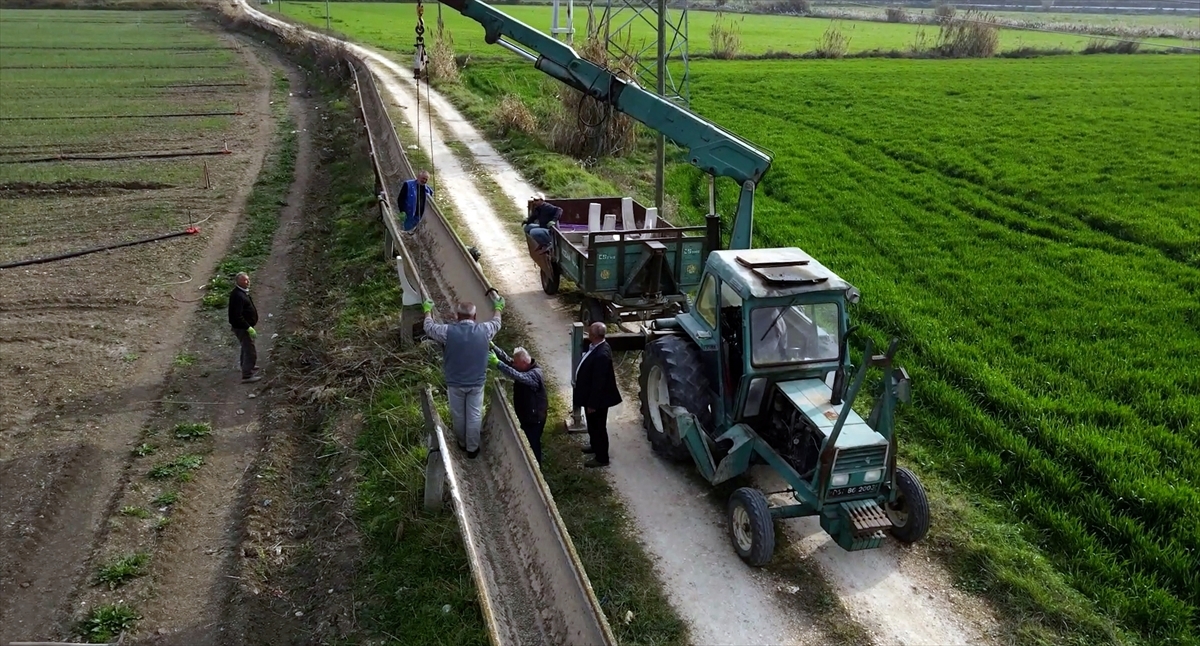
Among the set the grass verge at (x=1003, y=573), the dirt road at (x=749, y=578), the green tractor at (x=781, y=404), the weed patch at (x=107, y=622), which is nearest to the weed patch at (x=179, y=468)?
the weed patch at (x=107, y=622)

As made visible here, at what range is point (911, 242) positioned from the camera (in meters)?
17.4

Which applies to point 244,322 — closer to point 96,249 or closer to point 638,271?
point 638,271

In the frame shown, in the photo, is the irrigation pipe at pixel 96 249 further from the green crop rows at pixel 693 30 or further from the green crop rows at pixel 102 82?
the green crop rows at pixel 693 30

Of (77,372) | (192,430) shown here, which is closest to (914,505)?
(192,430)

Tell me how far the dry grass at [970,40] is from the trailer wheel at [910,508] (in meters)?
49.9

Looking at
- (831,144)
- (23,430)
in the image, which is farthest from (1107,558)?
(831,144)

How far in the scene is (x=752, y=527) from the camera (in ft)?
26.2

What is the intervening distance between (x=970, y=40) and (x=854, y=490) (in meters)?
51.6

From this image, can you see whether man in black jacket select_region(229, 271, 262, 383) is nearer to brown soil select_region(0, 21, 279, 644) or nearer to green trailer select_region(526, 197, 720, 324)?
brown soil select_region(0, 21, 279, 644)

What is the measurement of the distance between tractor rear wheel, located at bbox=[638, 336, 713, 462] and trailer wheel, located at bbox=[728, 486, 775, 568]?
0.99 meters

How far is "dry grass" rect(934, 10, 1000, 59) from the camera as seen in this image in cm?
5234

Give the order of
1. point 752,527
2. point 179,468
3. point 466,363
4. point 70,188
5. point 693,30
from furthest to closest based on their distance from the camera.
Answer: point 693,30, point 70,188, point 179,468, point 466,363, point 752,527

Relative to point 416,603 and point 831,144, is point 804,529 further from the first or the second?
point 831,144

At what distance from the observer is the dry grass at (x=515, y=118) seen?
26.9 m
